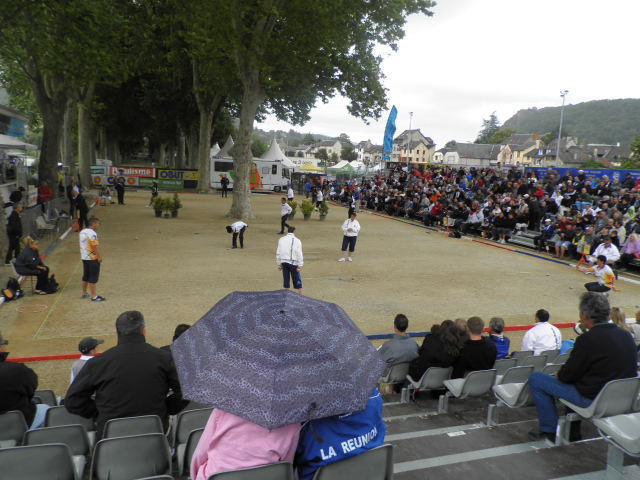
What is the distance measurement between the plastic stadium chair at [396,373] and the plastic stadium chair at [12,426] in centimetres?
368

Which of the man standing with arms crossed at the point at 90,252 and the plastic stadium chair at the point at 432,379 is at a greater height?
the man standing with arms crossed at the point at 90,252

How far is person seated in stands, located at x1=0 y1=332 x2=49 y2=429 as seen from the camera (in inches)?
151

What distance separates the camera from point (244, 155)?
926 inches

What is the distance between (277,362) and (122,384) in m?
1.74

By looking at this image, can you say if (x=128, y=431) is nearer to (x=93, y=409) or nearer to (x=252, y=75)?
(x=93, y=409)

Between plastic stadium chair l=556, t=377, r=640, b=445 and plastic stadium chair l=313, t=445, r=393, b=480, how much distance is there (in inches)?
87.2

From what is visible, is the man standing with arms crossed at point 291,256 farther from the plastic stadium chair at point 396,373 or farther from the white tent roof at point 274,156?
the white tent roof at point 274,156

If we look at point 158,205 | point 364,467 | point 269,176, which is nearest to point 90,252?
point 364,467

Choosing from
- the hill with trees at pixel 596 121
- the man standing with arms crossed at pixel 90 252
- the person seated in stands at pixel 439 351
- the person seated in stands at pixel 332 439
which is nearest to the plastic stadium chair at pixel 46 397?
the person seated in stands at pixel 332 439

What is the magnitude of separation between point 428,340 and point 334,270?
816 centimetres

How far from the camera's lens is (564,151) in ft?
311

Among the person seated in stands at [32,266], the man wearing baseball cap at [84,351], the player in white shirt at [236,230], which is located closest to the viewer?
the man wearing baseball cap at [84,351]

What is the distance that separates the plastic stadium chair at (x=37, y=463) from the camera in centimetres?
277

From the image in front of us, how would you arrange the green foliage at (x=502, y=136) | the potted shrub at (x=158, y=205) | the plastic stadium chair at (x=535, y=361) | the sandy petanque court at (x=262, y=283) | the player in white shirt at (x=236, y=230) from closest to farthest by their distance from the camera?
the plastic stadium chair at (x=535, y=361) → the sandy petanque court at (x=262, y=283) → the player in white shirt at (x=236, y=230) → the potted shrub at (x=158, y=205) → the green foliage at (x=502, y=136)
